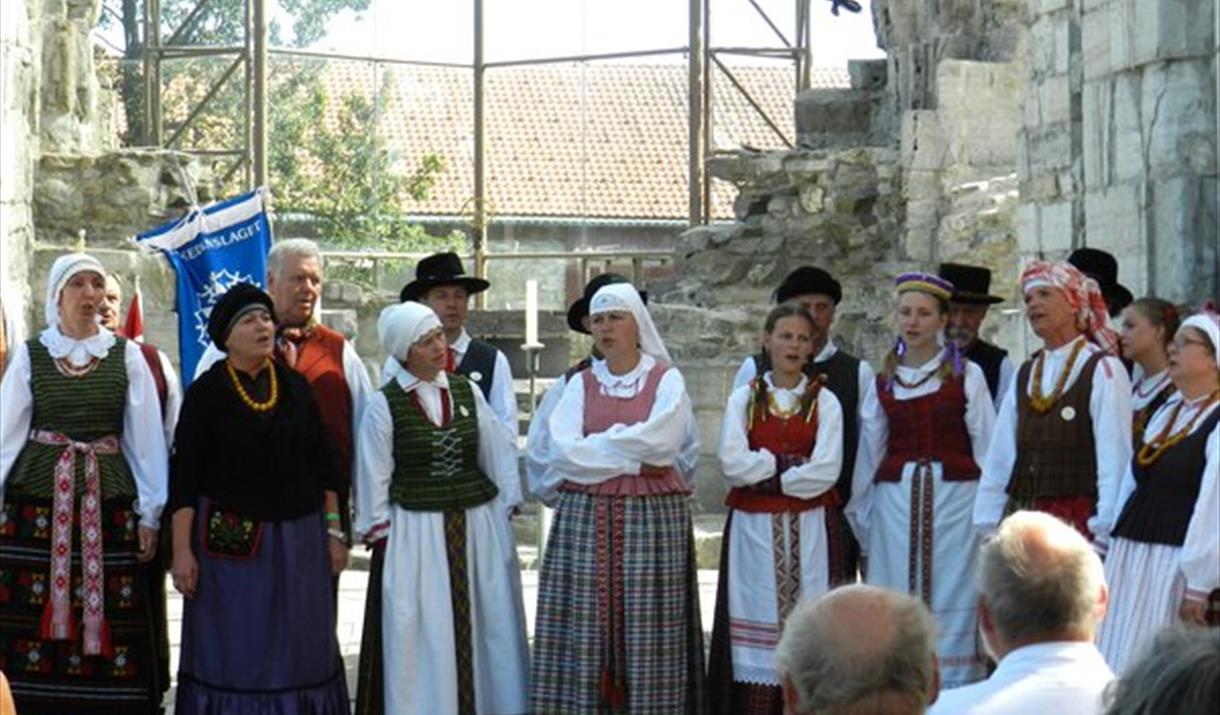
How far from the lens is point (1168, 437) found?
695cm

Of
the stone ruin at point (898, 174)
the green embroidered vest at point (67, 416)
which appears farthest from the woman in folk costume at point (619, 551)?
the stone ruin at point (898, 174)

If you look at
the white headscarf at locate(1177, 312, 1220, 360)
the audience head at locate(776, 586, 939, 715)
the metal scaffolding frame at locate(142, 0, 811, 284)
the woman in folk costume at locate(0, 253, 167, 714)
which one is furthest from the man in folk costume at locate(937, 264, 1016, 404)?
the metal scaffolding frame at locate(142, 0, 811, 284)

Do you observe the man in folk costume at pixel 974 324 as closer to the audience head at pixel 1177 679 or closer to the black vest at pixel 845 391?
the black vest at pixel 845 391

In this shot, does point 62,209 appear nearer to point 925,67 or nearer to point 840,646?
point 925,67

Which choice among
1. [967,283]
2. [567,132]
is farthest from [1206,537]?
[567,132]

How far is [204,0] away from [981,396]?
14.7 meters

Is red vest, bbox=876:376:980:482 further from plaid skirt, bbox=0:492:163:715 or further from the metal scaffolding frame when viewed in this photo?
the metal scaffolding frame

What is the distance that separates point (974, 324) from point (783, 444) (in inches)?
36.4

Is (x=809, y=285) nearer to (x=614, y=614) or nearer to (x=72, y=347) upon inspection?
(x=614, y=614)

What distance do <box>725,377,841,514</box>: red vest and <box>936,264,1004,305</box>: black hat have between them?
2.69 ft

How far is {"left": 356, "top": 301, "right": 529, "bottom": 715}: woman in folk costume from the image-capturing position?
7.89 meters

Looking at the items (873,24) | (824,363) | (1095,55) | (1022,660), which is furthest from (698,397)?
(1022,660)

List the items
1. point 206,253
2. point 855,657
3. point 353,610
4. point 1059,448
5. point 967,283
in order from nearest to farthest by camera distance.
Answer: point 855,657 → point 1059,448 → point 967,283 → point 206,253 → point 353,610

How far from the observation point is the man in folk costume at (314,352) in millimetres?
7984
